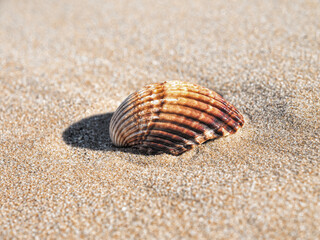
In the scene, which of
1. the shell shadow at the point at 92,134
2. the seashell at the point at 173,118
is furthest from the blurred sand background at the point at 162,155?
the seashell at the point at 173,118

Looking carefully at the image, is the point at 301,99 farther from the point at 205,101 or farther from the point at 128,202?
the point at 128,202

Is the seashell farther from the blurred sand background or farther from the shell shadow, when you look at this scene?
the shell shadow

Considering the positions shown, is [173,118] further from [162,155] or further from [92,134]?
[92,134]

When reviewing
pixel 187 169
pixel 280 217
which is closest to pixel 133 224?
pixel 187 169

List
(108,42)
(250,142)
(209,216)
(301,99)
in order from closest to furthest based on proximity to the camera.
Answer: (209,216)
(250,142)
(301,99)
(108,42)

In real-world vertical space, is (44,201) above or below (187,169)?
below

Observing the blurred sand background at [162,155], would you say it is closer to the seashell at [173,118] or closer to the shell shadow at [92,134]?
the shell shadow at [92,134]
